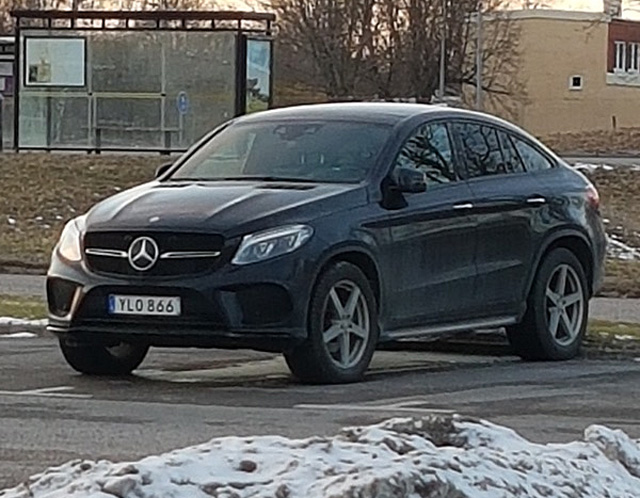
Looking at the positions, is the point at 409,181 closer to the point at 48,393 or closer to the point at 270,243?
the point at 270,243

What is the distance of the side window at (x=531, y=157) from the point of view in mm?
13000

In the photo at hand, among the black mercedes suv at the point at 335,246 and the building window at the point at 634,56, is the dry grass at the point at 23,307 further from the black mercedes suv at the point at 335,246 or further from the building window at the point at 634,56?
the building window at the point at 634,56

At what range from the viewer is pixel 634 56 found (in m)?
90.3

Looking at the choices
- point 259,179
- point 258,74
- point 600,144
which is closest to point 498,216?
point 259,179

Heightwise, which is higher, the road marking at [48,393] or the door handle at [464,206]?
the door handle at [464,206]

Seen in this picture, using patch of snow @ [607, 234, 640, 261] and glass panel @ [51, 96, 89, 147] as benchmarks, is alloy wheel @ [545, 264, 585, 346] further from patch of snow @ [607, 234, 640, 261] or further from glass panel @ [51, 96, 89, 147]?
glass panel @ [51, 96, 89, 147]

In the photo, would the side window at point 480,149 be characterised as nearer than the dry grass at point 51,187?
Yes

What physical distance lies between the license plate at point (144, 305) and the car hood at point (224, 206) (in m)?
0.40

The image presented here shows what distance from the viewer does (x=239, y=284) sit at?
1054 cm

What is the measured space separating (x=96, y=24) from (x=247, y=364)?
79.6ft

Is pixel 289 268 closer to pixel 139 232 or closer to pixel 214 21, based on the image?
pixel 139 232

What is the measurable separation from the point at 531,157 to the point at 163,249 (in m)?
3.45

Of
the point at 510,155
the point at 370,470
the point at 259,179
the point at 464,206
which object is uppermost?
the point at 510,155

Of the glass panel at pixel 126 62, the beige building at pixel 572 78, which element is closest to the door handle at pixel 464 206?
the glass panel at pixel 126 62
